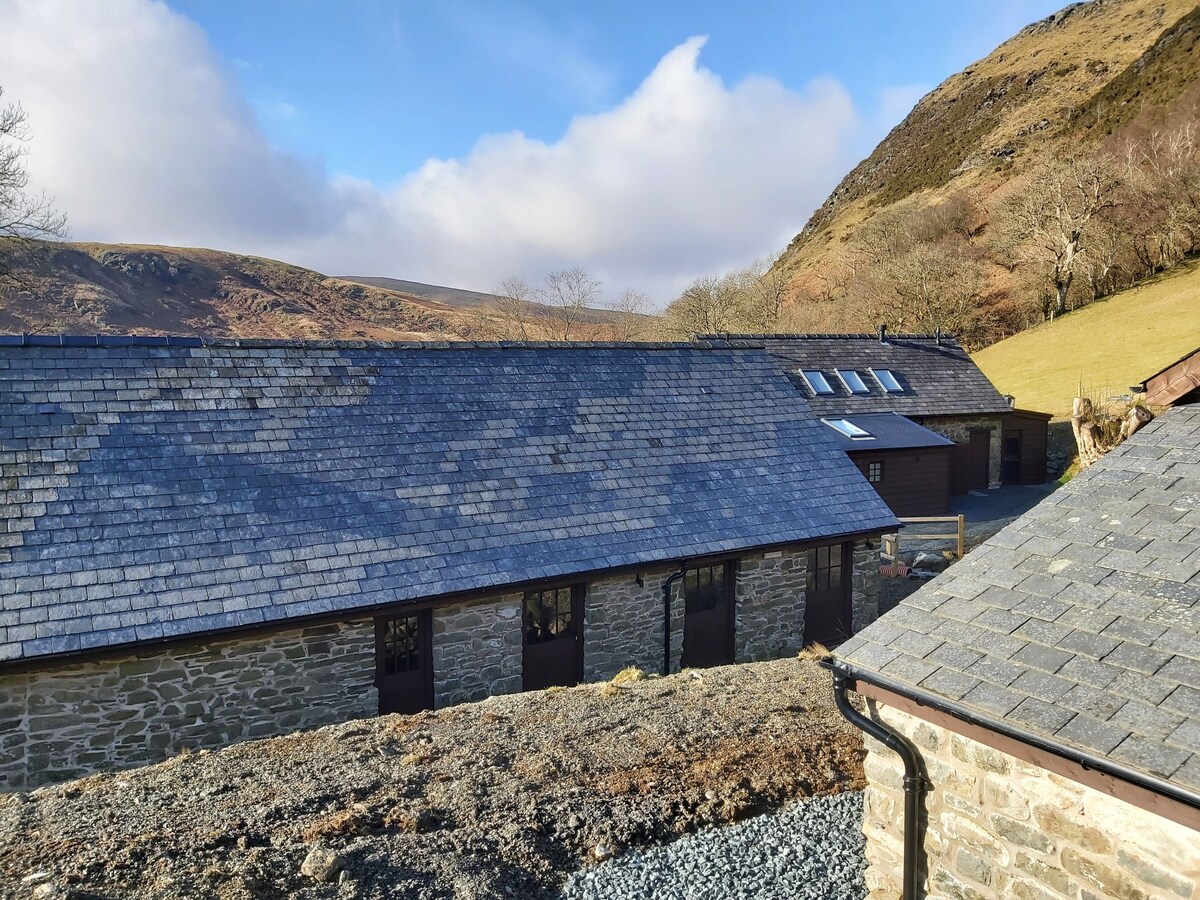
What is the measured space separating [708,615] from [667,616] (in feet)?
3.23

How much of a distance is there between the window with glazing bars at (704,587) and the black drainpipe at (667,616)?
30 centimetres

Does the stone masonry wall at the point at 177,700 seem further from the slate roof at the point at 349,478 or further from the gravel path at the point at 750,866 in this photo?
Result: the gravel path at the point at 750,866

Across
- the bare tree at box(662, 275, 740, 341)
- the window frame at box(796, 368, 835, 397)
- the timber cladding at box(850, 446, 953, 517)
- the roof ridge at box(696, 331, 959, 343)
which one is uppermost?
the bare tree at box(662, 275, 740, 341)

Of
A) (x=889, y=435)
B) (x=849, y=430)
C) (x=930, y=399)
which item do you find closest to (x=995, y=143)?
(x=930, y=399)

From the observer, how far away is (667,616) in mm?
12391

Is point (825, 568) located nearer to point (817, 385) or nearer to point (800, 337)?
point (817, 385)

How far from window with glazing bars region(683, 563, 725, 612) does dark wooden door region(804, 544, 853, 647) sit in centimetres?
183

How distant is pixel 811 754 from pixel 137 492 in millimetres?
9067

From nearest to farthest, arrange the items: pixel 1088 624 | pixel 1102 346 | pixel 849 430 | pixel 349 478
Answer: pixel 1088 624 < pixel 349 478 < pixel 849 430 < pixel 1102 346

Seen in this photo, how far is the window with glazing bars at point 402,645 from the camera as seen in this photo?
10.6 m

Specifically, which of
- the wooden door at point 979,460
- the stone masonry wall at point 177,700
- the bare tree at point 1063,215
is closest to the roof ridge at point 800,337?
the wooden door at point 979,460

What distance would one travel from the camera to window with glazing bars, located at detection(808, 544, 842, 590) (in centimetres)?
1398

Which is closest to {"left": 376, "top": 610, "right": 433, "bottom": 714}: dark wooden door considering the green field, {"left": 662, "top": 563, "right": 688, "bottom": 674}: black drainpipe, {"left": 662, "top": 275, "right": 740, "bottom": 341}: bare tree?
{"left": 662, "top": 563, "right": 688, "bottom": 674}: black drainpipe

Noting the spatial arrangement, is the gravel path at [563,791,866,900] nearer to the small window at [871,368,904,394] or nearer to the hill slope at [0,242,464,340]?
the small window at [871,368,904,394]
